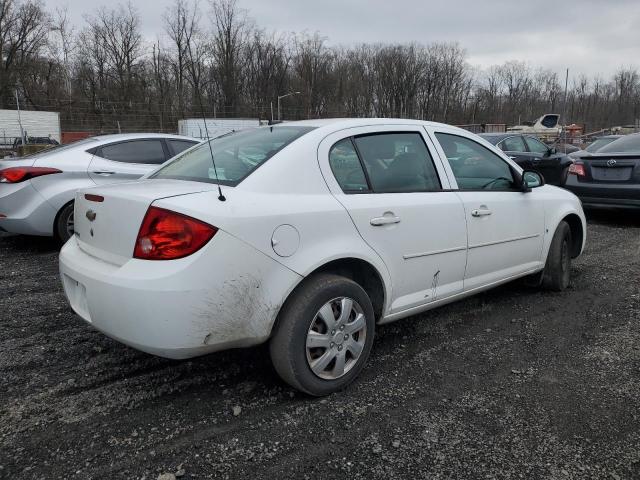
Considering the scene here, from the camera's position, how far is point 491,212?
11.8ft

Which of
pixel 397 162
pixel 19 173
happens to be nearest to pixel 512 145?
pixel 397 162

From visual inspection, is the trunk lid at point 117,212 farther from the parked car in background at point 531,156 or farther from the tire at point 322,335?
the parked car in background at point 531,156

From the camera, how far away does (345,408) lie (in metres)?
2.62

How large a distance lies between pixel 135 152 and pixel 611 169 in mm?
6942

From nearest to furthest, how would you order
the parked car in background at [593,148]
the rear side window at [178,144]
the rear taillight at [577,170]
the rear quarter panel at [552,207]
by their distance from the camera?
the rear quarter panel at [552,207] → the rear side window at [178,144] → the rear taillight at [577,170] → the parked car in background at [593,148]

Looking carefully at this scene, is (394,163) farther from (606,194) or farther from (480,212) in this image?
(606,194)

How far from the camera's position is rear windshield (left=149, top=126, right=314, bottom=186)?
107 inches

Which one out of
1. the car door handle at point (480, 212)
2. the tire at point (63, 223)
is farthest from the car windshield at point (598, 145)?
the tire at point (63, 223)

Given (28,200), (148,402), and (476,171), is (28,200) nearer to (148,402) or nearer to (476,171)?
(148,402)

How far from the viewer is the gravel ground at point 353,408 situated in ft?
7.19

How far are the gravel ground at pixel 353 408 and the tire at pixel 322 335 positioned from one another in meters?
0.14

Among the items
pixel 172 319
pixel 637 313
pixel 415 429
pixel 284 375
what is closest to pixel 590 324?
pixel 637 313

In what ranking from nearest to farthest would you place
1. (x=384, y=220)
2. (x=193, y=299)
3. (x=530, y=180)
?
1. (x=193, y=299)
2. (x=384, y=220)
3. (x=530, y=180)

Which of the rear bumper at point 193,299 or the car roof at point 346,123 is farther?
the car roof at point 346,123
